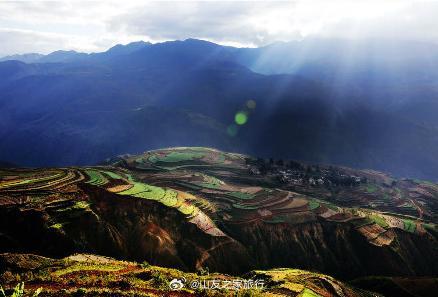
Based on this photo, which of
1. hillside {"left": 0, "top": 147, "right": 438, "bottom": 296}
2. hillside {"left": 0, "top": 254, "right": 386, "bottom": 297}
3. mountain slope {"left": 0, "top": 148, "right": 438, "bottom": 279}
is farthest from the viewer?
mountain slope {"left": 0, "top": 148, "right": 438, "bottom": 279}

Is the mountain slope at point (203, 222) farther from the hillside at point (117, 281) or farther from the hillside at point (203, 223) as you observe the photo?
the hillside at point (117, 281)

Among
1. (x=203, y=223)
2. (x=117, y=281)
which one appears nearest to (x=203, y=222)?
(x=203, y=223)

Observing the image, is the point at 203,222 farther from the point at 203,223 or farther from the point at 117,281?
the point at 117,281

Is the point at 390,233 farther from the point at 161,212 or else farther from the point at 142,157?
the point at 142,157

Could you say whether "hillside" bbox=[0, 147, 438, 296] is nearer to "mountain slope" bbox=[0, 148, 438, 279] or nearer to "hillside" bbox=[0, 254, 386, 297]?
"mountain slope" bbox=[0, 148, 438, 279]

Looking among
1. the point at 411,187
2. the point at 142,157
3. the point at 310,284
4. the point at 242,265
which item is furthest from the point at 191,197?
the point at 411,187

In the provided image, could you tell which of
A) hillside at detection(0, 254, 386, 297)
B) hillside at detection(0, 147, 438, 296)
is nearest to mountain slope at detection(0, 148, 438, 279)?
hillside at detection(0, 147, 438, 296)

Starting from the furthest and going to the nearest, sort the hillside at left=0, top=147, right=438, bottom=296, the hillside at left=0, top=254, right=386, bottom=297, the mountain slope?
the mountain slope → the hillside at left=0, top=147, right=438, bottom=296 → the hillside at left=0, top=254, right=386, bottom=297

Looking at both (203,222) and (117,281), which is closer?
(117,281)

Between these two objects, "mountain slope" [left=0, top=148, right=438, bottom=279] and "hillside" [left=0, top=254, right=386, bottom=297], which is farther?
"mountain slope" [left=0, top=148, right=438, bottom=279]
